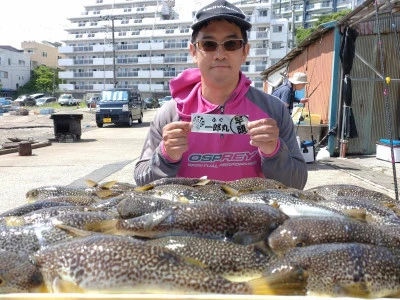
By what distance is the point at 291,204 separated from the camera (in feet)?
7.10

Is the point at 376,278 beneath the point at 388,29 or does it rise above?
beneath

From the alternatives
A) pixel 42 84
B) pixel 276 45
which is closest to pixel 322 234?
pixel 276 45

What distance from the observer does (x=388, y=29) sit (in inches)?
453

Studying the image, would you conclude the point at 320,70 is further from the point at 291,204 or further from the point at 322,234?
the point at 322,234

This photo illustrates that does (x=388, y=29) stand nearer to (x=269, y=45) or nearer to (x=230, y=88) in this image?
(x=230, y=88)

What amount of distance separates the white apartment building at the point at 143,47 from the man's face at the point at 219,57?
222ft

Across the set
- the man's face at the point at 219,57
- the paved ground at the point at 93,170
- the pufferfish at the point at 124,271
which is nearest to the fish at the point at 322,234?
the pufferfish at the point at 124,271

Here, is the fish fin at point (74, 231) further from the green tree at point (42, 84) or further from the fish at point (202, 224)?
the green tree at point (42, 84)

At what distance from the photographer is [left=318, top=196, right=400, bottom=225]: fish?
6.97ft

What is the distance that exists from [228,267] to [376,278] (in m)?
0.57

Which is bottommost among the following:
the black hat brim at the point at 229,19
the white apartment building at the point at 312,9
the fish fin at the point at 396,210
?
the fish fin at the point at 396,210

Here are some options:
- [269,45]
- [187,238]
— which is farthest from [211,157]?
[269,45]

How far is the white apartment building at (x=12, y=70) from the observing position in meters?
87.4

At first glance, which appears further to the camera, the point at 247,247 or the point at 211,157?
the point at 211,157
